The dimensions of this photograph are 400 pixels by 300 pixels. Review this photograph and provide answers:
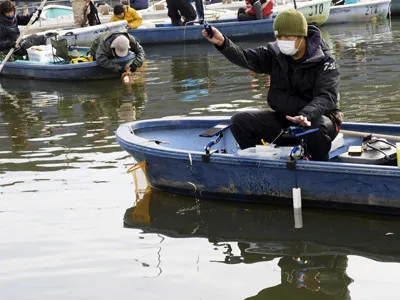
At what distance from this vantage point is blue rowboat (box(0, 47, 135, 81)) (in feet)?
48.9

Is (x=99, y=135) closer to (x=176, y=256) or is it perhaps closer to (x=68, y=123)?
(x=68, y=123)

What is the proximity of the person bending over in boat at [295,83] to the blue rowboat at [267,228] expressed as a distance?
0.58m

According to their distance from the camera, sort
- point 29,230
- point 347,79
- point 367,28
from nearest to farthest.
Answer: point 29,230
point 347,79
point 367,28

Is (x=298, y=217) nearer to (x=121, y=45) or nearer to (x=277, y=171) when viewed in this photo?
(x=277, y=171)

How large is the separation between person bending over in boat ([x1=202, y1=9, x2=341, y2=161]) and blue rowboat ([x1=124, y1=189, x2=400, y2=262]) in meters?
0.58

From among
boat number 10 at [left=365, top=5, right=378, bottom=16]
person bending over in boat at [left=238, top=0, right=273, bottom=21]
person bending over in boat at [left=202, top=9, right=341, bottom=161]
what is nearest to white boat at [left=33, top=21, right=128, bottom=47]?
person bending over in boat at [left=238, top=0, right=273, bottom=21]

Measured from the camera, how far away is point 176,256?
672cm

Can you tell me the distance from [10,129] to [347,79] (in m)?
5.48

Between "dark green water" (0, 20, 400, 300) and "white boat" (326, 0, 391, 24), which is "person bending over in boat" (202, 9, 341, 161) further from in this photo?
"white boat" (326, 0, 391, 24)

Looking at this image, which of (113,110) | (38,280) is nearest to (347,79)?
(113,110)

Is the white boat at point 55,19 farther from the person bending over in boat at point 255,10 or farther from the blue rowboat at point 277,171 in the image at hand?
the blue rowboat at point 277,171

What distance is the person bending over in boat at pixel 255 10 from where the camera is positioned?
2073 cm

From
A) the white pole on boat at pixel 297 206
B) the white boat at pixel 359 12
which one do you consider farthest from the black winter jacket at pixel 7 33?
the white boat at pixel 359 12

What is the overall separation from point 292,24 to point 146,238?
211cm
